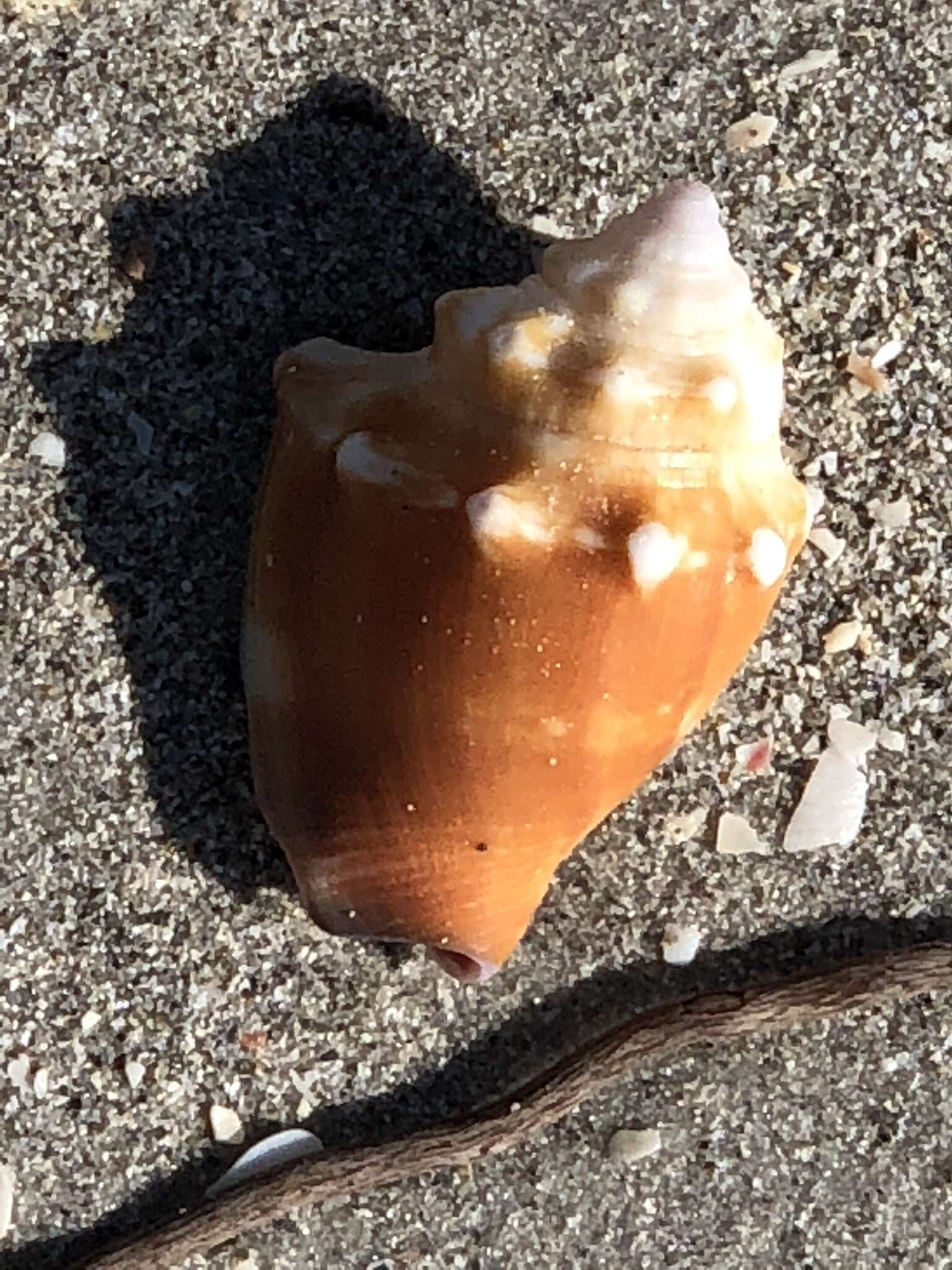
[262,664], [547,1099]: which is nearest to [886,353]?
[262,664]

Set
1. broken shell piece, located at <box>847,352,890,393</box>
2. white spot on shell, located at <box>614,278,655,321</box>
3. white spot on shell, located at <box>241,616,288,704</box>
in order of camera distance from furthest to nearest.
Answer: broken shell piece, located at <box>847,352,890,393</box> → white spot on shell, located at <box>241,616,288,704</box> → white spot on shell, located at <box>614,278,655,321</box>

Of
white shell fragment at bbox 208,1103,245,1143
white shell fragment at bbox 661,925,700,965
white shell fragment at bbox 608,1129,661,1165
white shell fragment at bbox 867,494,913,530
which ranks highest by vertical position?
white shell fragment at bbox 867,494,913,530

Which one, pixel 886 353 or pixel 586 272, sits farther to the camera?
pixel 886 353

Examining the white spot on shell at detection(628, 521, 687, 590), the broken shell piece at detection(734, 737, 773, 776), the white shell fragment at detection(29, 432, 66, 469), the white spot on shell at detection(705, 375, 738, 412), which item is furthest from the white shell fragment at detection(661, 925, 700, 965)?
the white shell fragment at detection(29, 432, 66, 469)

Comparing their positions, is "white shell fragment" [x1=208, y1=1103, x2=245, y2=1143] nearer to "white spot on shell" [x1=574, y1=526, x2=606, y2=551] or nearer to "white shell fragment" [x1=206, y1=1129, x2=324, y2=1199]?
"white shell fragment" [x1=206, y1=1129, x2=324, y2=1199]

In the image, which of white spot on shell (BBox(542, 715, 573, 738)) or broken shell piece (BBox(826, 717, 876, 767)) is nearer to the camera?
white spot on shell (BBox(542, 715, 573, 738))

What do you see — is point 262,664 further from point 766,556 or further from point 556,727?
point 766,556

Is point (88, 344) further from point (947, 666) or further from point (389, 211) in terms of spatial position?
point (947, 666)
